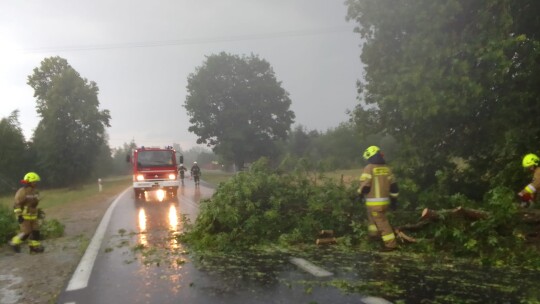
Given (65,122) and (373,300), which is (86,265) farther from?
(65,122)

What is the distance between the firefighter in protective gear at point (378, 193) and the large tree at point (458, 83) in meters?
2.29

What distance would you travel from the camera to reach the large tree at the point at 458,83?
9.28 meters

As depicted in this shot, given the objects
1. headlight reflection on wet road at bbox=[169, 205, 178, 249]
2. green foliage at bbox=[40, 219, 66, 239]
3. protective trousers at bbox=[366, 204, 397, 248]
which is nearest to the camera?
protective trousers at bbox=[366, 204, 397, 248]

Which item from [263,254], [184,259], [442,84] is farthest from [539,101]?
[184,259]

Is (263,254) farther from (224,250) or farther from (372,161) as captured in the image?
(372,161)

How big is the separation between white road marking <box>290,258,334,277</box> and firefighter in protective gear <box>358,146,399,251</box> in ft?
5.05

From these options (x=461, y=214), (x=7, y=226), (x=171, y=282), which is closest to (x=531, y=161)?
(x=461, y=214)

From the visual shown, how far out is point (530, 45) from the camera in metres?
9.34

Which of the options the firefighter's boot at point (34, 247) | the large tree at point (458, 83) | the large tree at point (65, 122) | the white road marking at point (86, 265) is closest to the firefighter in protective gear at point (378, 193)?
the large tree at point (458, 83)

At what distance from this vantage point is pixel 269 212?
27.8ft

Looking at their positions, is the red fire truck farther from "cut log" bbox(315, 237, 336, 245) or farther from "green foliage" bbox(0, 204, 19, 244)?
"cut log" bbox(315, 237, 336, 245)

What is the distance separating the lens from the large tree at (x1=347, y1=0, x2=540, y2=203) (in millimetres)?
9281

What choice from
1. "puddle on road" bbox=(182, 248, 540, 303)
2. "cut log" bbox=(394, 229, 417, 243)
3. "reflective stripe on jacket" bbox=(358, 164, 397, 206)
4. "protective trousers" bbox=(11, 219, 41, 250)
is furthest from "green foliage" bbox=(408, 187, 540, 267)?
"protective trousers" bbox=(11, 219, 41, 250)

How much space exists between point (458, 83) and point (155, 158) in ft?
50.7
